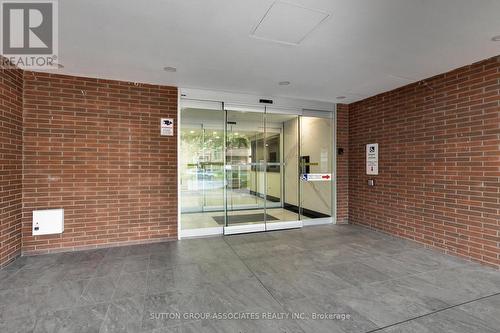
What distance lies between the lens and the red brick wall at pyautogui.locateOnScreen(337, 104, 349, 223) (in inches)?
242

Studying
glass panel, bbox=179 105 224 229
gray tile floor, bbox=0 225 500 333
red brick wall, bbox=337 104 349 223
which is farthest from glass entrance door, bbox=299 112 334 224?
glass panel, bbox=179 105 224 229

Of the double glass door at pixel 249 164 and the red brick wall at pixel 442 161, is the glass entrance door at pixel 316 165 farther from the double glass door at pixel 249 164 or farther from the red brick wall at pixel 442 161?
the red brick wall at pixel 442 161

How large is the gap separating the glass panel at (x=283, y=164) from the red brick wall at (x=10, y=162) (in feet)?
15.2

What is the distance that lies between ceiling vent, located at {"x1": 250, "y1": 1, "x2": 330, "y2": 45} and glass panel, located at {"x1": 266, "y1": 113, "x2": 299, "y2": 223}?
303cm

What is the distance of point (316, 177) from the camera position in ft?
20.0

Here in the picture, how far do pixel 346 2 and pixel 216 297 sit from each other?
11.0ft

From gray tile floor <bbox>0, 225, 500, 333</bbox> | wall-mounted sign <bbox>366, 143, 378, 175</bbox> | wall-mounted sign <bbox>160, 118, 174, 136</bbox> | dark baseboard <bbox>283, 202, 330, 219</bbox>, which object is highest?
wall-mounted sign <bbox>160, 118, 174, 136</bbox>

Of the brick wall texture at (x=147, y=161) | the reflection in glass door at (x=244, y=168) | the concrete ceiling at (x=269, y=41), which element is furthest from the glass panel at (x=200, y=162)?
the concrete ceiling at (x=269, y=41)

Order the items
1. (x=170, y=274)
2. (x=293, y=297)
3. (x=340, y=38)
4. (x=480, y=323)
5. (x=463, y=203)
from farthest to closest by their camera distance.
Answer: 1. (x=463, y=203)
2. (x=170, y=274)
3. (x=340, y=38)
4. (x=293, y=297)
5. (x=480, y=323)

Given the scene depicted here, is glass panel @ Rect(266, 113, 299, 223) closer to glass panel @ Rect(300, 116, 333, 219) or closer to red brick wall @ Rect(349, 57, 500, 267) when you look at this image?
glass panel @ Rect(300, 116, 333, 219)

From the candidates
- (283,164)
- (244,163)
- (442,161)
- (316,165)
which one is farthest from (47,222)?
(442,161)

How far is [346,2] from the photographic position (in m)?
2.32

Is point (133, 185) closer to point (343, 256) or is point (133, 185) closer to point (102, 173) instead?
point (102, 173)

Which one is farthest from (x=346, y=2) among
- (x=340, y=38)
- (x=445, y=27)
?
(x=445, y=27)
